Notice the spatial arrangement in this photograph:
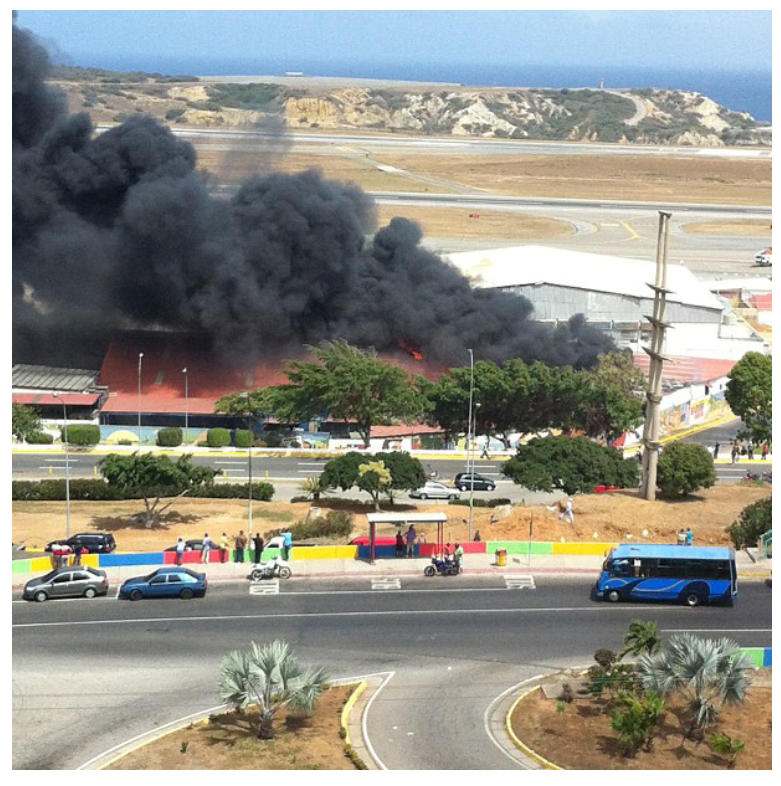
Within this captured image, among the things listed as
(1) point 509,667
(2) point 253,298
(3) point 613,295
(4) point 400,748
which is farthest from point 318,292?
(4) point 400,748

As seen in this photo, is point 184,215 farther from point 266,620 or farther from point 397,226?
point 266,620

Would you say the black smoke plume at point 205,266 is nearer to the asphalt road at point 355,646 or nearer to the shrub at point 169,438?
the shrub at point 169,438

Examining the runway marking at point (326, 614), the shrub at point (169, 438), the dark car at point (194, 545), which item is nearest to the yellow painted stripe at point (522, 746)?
the runway marking at point (326, 614)

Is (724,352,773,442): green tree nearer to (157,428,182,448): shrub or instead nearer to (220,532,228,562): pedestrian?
(157,428,182,448): shrub

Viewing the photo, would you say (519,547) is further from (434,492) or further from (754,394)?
(754,394)

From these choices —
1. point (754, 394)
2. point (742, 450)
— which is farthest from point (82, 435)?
point (754, 394)

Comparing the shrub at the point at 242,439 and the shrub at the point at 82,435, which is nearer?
the shrub at the point at 82,435
